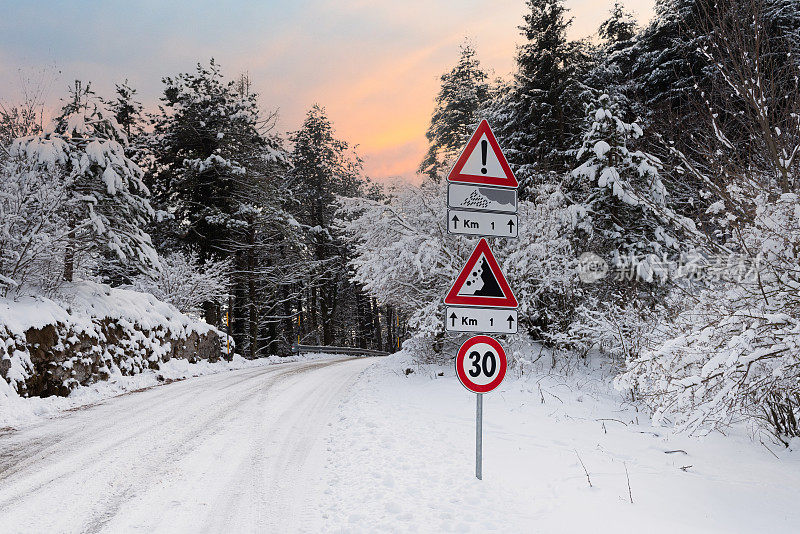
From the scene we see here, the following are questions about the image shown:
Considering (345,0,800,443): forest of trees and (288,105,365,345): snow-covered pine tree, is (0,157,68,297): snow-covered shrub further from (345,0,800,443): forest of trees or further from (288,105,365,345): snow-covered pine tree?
(288,105,365,345): snow-covered pine tree

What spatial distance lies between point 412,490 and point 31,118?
13922 mm

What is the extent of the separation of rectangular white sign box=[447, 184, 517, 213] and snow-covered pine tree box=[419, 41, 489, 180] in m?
22.7

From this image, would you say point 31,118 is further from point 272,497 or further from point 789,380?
point 789,380

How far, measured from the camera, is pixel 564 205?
42.4 feet

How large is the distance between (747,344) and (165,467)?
567 centimetres

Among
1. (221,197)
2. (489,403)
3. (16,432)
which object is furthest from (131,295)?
(489,403)

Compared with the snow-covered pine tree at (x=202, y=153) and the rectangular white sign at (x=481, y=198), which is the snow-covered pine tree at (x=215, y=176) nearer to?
the snow-covered pine tree at (x=202, y=153)

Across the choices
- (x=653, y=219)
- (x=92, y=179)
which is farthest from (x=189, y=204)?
(x=653, y=219)

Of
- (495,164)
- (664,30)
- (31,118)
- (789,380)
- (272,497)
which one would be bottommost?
(272,497)

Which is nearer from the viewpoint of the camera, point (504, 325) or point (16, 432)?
point (504, 325)

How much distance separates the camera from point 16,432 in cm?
655

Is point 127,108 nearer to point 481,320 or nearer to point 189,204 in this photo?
point 189,204

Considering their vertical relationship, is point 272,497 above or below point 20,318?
below

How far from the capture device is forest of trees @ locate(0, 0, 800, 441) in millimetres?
4547
